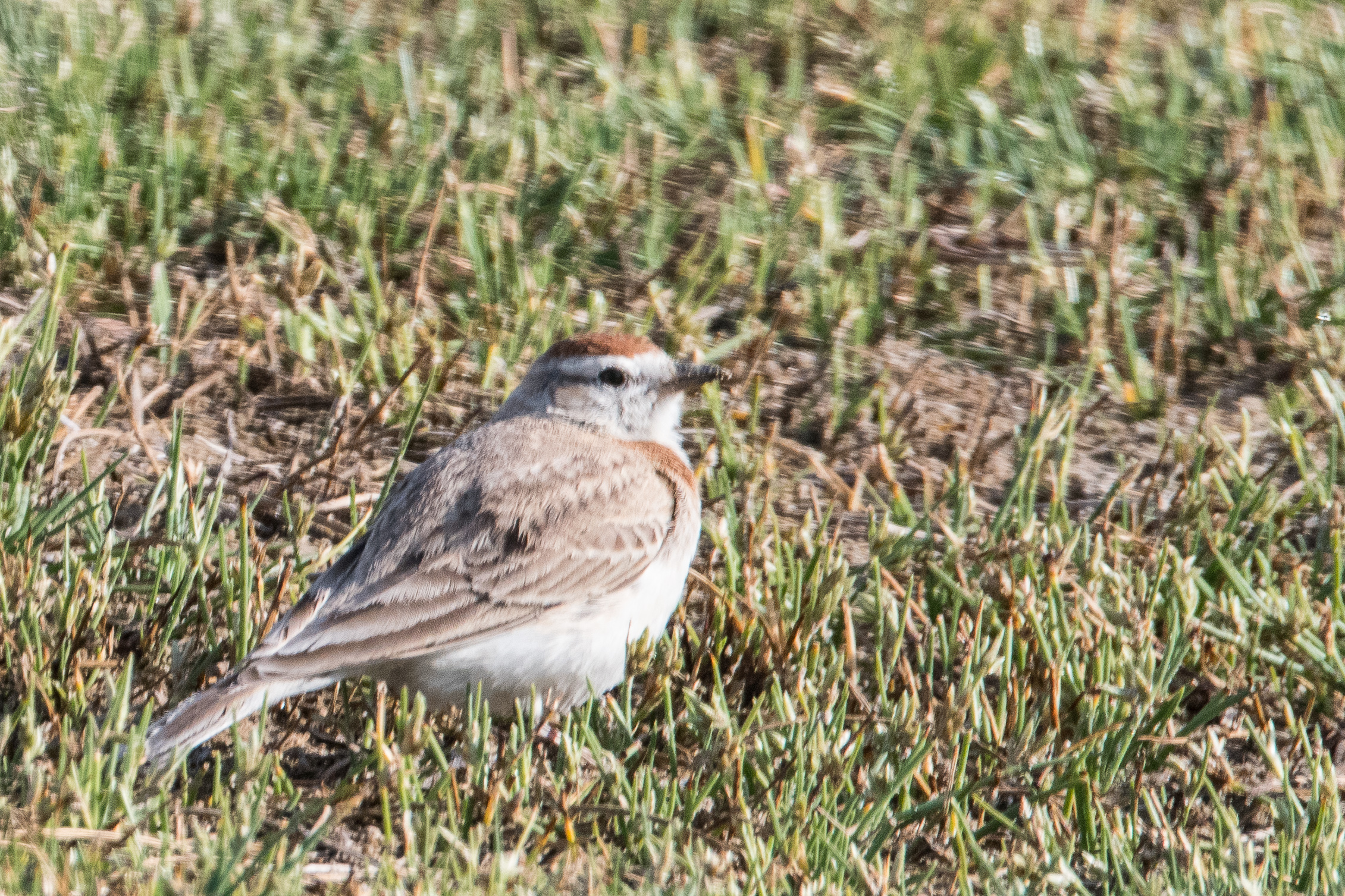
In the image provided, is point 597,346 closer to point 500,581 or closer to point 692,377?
point 692,377

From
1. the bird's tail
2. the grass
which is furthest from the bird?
the grass

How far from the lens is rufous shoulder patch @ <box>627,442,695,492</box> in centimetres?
508

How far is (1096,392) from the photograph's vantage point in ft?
21.0

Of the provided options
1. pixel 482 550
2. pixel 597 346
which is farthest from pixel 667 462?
pixel 482 550

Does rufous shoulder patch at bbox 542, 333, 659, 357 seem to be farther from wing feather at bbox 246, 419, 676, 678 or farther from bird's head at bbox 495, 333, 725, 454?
wing feather at bbox 246, 419, 676, 678

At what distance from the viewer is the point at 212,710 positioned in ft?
12.8

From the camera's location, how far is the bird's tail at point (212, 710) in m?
3.85

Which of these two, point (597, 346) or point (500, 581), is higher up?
point (597, 346)

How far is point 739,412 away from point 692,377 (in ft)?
2.74

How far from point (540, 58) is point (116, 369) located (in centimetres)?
292

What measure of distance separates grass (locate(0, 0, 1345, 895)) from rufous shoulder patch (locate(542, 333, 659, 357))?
0.55m

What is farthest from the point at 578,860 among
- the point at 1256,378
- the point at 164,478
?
the point at 1256,378

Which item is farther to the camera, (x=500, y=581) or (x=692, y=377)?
(x=692, y=377)

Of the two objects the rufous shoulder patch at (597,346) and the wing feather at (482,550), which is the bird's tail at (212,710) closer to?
the wing feather at (482,550)
